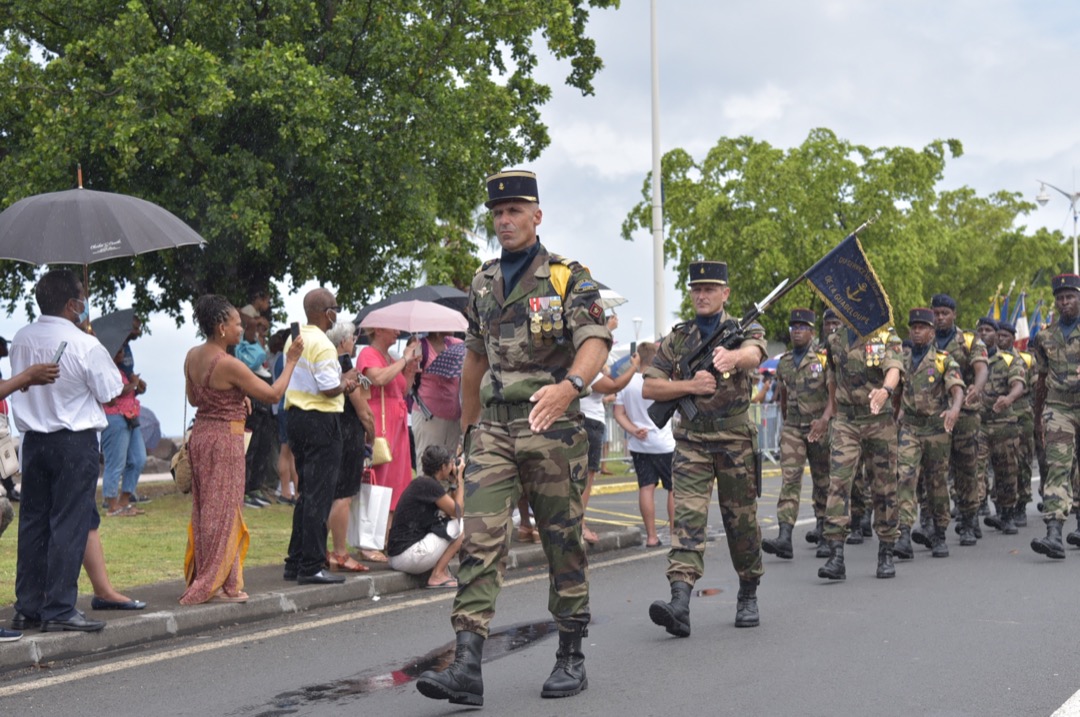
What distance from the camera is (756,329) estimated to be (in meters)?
7.87

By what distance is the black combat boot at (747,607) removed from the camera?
7.93 meters

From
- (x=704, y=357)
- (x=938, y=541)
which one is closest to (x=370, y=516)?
(x=704, y=357)

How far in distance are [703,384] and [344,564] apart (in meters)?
3.44

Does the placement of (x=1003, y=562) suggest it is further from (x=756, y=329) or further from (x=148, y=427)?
(x=148, y=427)

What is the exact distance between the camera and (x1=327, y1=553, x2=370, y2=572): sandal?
9.78 metres

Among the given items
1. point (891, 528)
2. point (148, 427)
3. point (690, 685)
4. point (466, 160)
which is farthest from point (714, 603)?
point (148, 427)

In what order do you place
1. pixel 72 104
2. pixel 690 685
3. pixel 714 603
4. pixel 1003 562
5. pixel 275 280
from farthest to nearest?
pixel 275 280, pixel 72 104, pixel 1003 562, pixel 714 603, pixel 690 685

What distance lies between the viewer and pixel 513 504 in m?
6.06

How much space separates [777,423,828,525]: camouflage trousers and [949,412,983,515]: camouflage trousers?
1.37 meters

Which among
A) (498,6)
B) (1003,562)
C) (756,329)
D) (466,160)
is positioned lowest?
(1003,562)

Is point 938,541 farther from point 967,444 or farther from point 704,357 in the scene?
point 704,357

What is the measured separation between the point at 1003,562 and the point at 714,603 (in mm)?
3311

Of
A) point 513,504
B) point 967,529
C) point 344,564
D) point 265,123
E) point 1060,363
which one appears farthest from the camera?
point 265,123

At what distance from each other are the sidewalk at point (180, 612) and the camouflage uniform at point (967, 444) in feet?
18.4
